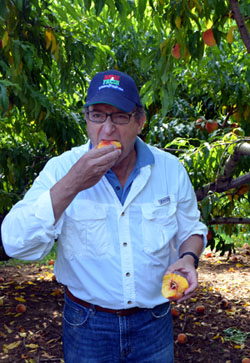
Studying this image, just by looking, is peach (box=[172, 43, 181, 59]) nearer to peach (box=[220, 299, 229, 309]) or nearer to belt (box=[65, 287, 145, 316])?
belt (box=[65, 287, 145, 316])

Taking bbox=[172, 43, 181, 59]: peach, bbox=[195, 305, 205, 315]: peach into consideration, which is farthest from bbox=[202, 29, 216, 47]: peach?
bbox=[195, 305, 205, 315]: peach

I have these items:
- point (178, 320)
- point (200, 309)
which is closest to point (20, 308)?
point (178, 320)

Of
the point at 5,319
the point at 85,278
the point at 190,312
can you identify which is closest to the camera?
the point at 85,278

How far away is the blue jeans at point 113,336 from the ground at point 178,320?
2197 millimetres

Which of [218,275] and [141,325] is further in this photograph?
[218,275]

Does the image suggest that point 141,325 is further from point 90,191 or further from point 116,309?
point 90,191

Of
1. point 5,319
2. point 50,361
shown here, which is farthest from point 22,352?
point 5,319

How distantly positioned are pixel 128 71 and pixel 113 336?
3.60m

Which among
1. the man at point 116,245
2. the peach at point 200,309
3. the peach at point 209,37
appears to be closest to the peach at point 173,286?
the man at point 116,245

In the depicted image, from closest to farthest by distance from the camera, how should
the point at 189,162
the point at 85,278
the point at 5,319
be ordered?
the point at 85,278 < the point at 189,162 < the point at 5,319

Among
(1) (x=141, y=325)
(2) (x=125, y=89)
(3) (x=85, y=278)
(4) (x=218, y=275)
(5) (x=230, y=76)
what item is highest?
(5) (x=230, y=76)

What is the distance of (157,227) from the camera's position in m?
1.95

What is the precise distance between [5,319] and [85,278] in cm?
332

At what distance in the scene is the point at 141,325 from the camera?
1.96m
